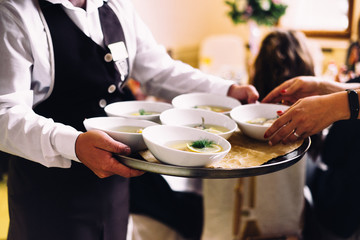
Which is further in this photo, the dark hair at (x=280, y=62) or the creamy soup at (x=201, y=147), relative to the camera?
the dark hair at (x=280, y=62)

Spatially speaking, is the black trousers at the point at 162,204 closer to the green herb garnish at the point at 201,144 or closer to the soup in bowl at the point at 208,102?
the soup in bowl at the point at 208,102

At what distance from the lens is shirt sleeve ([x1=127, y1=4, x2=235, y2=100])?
4.55 feet

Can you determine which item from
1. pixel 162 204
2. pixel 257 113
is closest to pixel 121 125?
pixel 257 113

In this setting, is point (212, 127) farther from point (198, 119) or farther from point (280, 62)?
point (280, 62)

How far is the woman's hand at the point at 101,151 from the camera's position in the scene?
90cm

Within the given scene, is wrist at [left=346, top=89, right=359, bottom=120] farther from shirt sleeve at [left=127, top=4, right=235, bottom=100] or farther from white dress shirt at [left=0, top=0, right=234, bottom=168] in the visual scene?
white dress shirt at [left=0, top=0, right=234, bottom=168]

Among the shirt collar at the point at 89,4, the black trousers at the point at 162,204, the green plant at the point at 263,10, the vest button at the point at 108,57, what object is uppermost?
the shirt collar at the point at 89,4

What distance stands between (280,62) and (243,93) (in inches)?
26.8

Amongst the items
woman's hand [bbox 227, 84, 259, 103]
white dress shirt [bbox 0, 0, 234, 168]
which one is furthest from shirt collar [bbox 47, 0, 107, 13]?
woman's hand [bbox 227, 84, 259, 103]

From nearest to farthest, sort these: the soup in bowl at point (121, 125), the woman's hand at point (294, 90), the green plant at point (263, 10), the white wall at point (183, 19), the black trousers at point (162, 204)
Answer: the soup in bowl at point (121, 125) < the woman's hand at point (294, 90) < the black trousers at point (162, 204) < the green plant at point (263, 10) < the white wall at point (183, 19)

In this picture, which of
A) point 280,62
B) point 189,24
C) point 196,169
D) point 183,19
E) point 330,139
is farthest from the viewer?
point 189,24

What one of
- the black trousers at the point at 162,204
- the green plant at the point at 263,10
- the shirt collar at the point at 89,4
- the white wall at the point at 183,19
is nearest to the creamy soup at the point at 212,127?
the shirt collar at the point at 89,4

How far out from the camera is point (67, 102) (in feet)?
3.64

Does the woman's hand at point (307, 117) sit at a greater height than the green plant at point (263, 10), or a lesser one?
greater
